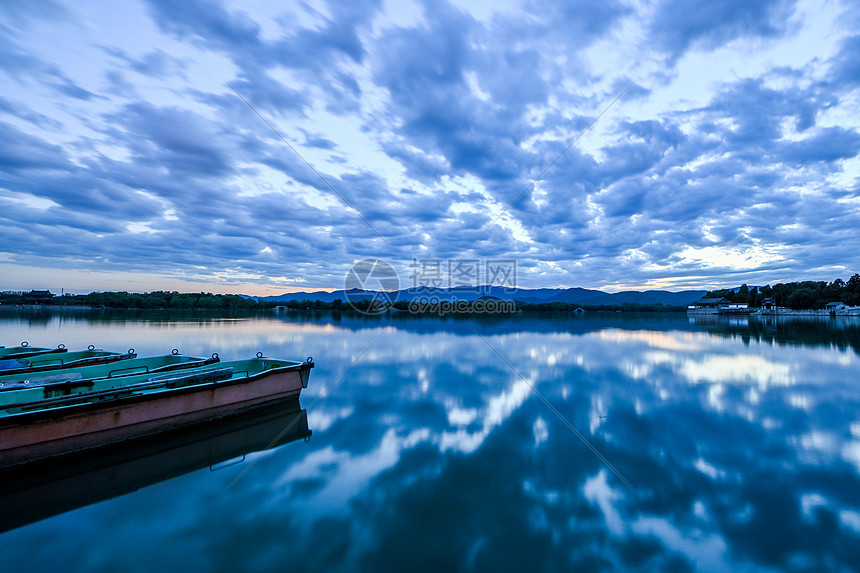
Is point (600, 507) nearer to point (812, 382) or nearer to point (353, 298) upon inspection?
point (812, 382)

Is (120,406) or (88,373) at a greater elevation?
(88,373)

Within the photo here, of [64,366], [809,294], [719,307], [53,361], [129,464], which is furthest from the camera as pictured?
[719,307]

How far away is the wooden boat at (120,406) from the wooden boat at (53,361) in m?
2.58

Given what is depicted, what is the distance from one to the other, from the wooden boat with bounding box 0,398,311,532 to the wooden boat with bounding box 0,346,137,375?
4.70m

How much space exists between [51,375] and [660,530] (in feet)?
43.8

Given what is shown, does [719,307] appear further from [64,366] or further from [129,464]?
[64,366]

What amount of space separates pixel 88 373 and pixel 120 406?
150 inches

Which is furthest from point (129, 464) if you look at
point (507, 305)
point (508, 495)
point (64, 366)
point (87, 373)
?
point (507, 305)

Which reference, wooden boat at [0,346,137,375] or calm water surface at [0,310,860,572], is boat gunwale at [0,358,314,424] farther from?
wooden boat at [0,346,137,375]

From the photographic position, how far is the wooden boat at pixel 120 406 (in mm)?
6508

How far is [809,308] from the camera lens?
259 feet

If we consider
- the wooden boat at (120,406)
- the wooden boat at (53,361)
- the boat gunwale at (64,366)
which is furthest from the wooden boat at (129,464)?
the wooden boat at (53,361)

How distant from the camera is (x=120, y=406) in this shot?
7555 millimetres

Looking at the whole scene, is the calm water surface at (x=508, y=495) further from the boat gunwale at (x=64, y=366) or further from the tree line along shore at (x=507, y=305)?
the tree line along shore at (x=507, y=305)
